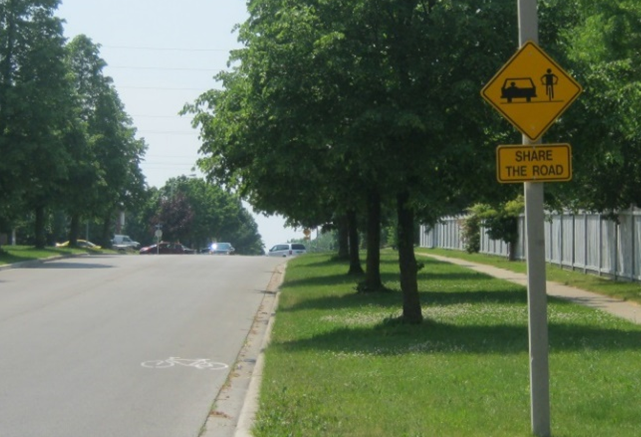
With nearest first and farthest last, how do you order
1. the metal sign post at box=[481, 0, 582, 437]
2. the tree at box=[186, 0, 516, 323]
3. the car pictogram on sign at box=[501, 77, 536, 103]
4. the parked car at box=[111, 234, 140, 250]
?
the metal sign post at box=[481, 0, 582, 437]
the car pictogram on sign at box=[501, 77, 536, 103]
the tree at box=[186, 0, 516, 323]
the parked car at box=[111, 234, 140, 250]

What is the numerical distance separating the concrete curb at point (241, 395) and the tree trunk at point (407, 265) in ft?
8.33

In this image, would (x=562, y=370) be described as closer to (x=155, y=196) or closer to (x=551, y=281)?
(x=551, y=281)

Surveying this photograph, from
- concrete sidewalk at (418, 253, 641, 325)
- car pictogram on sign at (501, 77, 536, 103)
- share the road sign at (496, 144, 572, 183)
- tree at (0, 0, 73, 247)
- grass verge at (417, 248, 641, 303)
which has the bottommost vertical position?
concrete sidewalk at (418, 253, 641, 325)

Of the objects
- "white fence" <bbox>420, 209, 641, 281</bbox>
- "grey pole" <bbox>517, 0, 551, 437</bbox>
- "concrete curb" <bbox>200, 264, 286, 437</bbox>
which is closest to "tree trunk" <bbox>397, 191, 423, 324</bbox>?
"concrete curb" <bbox>200, 264, 286, 437</bbox>

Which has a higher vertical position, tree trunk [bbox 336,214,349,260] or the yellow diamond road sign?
the yellow diamond road sign

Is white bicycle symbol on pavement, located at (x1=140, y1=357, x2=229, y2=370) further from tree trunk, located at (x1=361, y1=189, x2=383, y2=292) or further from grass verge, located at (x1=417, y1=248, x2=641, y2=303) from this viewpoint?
tree trunk, located at (x1=361, y1=189, x2=383, y2=292)

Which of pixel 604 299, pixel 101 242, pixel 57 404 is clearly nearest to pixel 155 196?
pixel 101 242

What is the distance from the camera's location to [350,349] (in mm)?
15648

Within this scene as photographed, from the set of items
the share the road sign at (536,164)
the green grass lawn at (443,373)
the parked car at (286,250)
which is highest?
the share the road sign at (536,164)

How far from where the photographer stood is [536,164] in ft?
29.9

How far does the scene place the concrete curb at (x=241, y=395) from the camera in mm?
10551

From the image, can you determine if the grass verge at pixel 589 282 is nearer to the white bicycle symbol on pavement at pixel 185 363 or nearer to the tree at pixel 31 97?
the white bicycle symbol on pavement at pixel 185 363

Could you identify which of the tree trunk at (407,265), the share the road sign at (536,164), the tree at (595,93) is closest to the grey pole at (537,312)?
the share the road sign at (536,164)

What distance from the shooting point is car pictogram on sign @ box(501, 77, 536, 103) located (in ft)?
30.1
